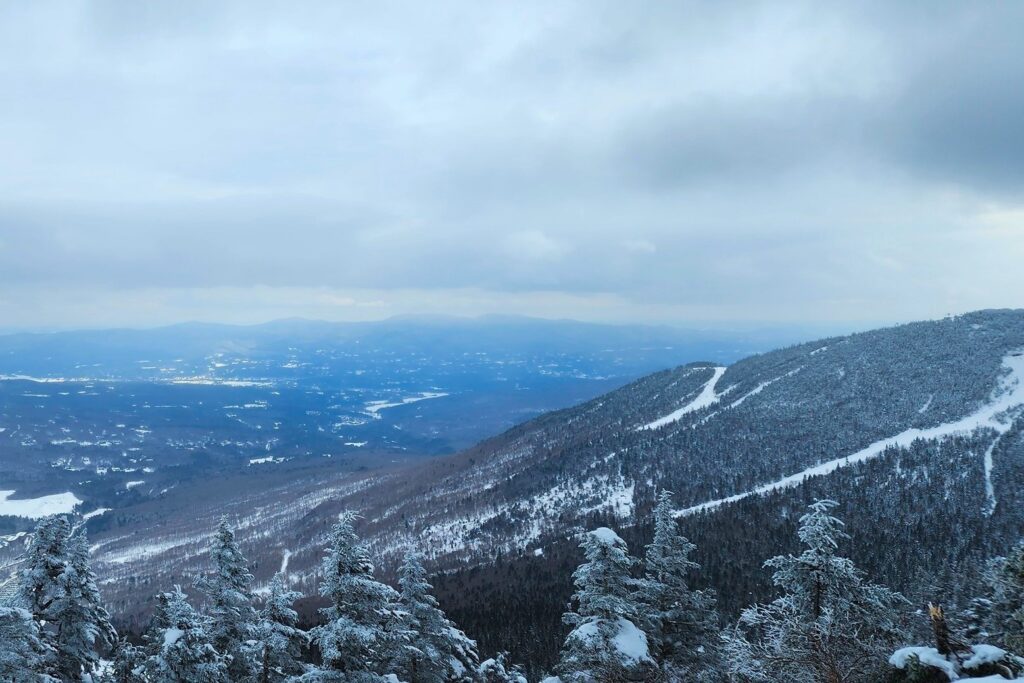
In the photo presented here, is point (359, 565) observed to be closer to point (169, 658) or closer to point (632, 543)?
point (169, 658)

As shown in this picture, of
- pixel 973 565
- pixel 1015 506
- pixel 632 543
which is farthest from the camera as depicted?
pixel 632 543

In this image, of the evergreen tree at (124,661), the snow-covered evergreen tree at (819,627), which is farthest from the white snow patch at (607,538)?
the evergreen tree at (124,661)

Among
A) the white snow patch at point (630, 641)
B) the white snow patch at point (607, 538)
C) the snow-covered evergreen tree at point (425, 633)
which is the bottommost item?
the snow-covered evergreen tree at point (425, 633)

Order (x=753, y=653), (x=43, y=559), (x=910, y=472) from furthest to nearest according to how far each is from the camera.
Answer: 1. (x=910, y=472)
2. (x=43, y=559)
3. (x=753, y=653)

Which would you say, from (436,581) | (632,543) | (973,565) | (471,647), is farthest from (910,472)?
(471,647)

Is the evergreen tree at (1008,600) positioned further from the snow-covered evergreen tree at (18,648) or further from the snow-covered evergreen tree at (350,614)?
the snow-covered evergreen tree at (18,648)

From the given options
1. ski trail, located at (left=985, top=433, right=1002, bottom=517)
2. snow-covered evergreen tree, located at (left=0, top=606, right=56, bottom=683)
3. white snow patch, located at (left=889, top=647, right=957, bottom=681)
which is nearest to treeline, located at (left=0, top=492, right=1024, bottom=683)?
snow-covered evergreen tree, located at (left=0, top=606, right=56, bottom=683)
